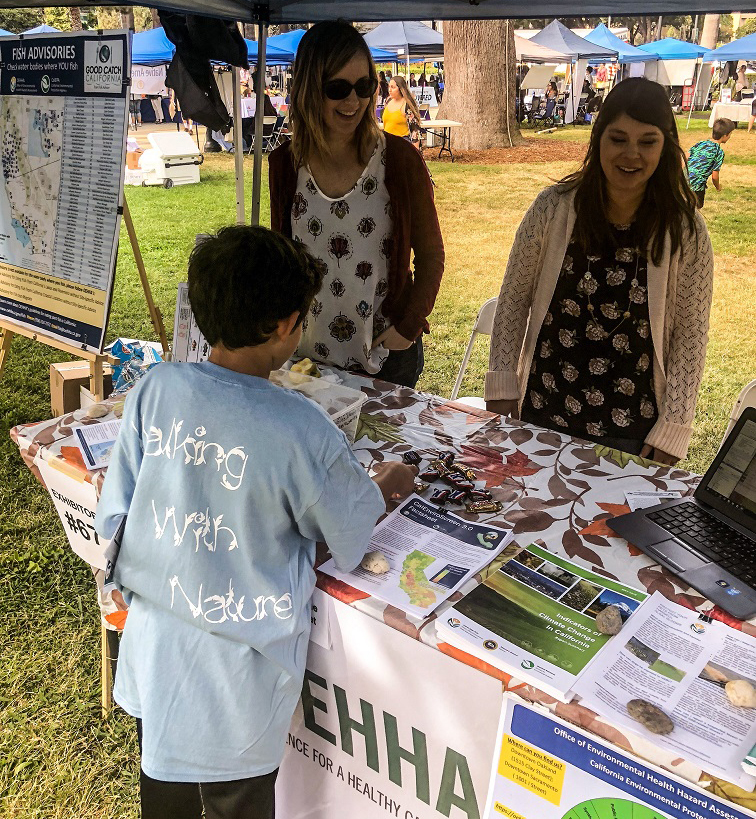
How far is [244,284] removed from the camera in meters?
1.13

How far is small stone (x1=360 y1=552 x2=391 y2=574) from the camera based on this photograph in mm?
1354

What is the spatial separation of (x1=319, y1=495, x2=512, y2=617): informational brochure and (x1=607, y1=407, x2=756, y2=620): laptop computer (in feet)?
0.95

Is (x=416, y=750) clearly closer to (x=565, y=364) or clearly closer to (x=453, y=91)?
(x=565, y=364)

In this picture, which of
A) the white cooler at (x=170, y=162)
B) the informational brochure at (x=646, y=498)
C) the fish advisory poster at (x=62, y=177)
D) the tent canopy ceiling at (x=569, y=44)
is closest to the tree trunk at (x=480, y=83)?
the white cooler at (x=170, y=162)

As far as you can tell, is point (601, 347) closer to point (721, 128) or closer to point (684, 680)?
point (684, 680)

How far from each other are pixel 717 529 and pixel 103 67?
95.9 inches

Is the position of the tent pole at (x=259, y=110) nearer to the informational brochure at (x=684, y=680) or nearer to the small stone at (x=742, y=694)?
the informational brochure at (x=684, y=680)

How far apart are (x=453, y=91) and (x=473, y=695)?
13.4 metres

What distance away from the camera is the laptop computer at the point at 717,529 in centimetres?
131

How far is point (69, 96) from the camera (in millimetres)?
2654

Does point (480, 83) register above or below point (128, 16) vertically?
below

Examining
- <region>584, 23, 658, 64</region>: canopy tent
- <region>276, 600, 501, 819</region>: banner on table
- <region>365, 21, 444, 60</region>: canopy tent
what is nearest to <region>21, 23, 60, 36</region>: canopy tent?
<region>276, 600, 501, 819</region>: banner on table

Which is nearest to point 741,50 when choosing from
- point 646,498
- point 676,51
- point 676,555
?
point 676,51

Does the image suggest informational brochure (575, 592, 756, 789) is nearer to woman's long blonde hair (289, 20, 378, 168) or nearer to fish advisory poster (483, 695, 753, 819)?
fish advisory poster (483, 695, 753, 819)
